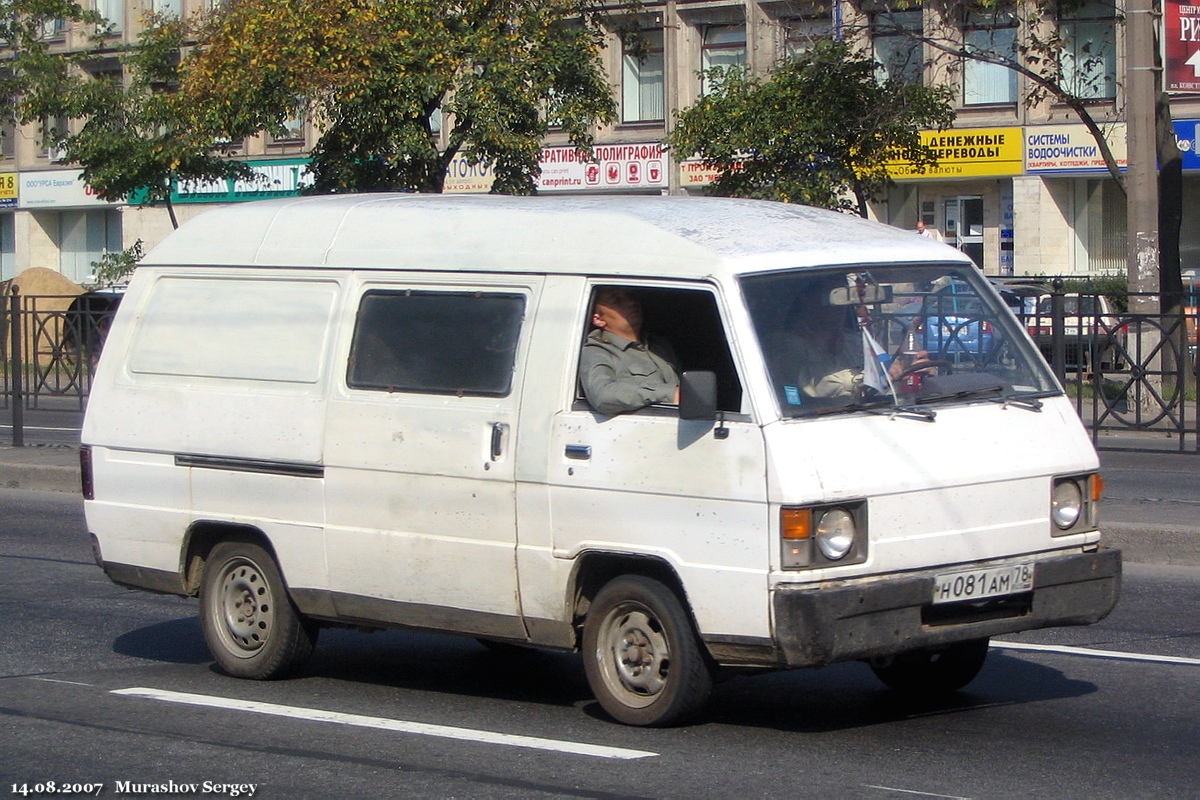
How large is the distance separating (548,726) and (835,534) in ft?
4.71

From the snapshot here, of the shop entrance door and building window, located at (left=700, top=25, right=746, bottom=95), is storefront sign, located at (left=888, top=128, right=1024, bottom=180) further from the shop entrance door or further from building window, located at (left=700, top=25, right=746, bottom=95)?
building window, located at (left=700, top=25, right=746, bottom=95)

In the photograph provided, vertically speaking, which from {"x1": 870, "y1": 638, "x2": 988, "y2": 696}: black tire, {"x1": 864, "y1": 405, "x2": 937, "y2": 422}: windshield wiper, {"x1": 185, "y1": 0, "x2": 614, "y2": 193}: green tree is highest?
{"x1": 185, "y1": 0, "x2": 614, "y2": 193}: green tree

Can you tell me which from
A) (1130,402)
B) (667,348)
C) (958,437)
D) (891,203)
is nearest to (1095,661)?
(958,437)

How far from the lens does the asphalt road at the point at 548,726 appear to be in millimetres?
5633

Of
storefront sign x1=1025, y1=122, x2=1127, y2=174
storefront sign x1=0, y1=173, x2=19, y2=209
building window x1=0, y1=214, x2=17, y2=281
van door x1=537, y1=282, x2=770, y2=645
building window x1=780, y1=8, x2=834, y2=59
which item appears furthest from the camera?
building window x1=0, y1=214, x2=17, y2=281

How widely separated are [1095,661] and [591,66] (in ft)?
58.9

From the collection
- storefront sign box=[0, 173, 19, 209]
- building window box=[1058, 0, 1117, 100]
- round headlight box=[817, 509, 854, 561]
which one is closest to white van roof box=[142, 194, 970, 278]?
round headlight box=[817, 509, 854, 561]

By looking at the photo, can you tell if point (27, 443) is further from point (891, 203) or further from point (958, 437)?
point (891, 203)

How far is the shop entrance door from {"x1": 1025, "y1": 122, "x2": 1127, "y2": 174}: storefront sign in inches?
68.4

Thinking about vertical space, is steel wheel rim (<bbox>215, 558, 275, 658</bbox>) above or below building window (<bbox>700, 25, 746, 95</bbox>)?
below

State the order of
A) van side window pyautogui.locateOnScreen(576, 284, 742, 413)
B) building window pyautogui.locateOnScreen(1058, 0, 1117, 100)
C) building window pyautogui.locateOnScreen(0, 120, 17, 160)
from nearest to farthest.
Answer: van side window pyautogui.locateOnScreen(576, 284, 742, 413), building window pyautogui.locateOnScreen(1058, 0, 1117, 100), building window pyautogui.locateOnScreen(0, 120, 17, 160)

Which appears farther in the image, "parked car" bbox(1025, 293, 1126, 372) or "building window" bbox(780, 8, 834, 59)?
"building window" bbox(780, 8, 834, 59)

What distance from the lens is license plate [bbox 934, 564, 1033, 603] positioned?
6.06m

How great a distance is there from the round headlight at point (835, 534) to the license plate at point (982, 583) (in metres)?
0.41
